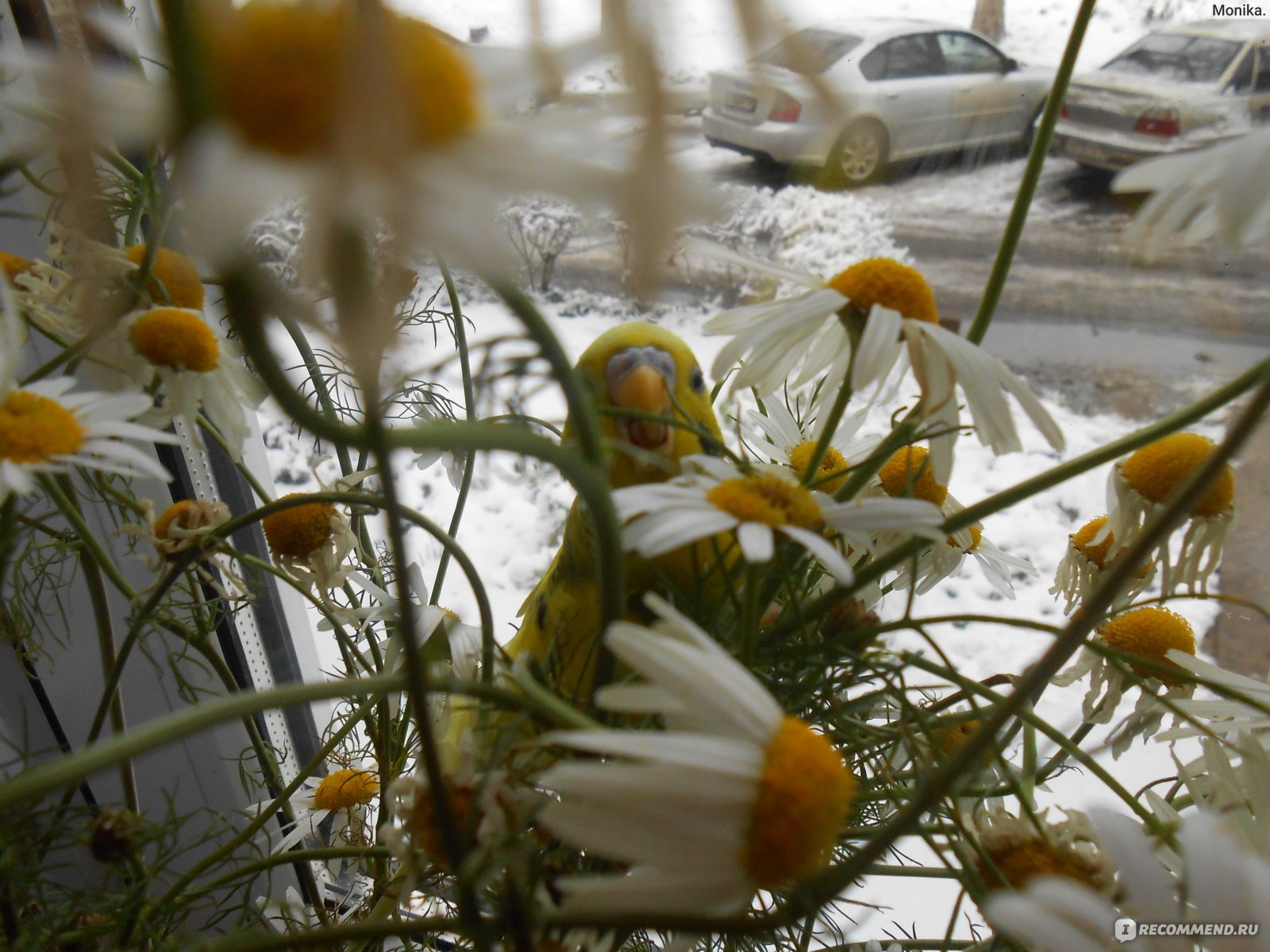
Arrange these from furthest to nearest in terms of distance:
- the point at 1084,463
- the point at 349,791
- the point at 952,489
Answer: the point at 952,489 → the point at 349,791 → the point at 1084,463

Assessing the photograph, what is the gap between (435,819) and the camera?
7.3 inches

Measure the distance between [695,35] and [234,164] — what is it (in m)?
0.07

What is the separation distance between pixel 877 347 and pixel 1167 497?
13cm

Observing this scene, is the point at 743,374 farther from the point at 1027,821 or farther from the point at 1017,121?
the point at 1017,121

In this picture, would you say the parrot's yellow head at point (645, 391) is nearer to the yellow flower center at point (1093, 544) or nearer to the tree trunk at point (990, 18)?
the yellow flower center at point (1093, 544)

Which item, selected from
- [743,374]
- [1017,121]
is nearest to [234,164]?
[743,374]

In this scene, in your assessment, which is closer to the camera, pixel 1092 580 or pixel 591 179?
pixel 591 179

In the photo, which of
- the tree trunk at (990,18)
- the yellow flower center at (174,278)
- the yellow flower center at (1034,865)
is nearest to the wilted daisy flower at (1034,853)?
the yellow flower center at (1034,865)

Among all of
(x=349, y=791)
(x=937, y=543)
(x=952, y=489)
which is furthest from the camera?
(x=952, y=489)

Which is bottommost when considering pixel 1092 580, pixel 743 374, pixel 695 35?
pixel 1092 580

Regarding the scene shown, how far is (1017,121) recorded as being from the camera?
1.44 feet

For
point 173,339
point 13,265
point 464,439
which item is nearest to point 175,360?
point 173,339

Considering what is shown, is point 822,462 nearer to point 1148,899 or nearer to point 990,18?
point 1148,899

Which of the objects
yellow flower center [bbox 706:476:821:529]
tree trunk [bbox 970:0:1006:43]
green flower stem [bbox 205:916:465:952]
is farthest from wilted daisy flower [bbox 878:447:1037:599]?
tree trunk [bbox 970:0:1006:43]
